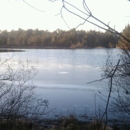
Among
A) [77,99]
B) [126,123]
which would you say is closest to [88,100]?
[77,99]

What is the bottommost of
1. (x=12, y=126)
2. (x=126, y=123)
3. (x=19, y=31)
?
(x=126, y=123)

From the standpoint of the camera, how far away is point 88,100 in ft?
27.7

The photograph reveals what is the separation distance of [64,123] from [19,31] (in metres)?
36.5

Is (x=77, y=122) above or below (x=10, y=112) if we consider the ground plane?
below

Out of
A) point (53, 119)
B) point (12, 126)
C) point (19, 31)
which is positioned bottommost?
point (53, 119)

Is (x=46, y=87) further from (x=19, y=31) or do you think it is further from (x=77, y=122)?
(x=19, y=31)

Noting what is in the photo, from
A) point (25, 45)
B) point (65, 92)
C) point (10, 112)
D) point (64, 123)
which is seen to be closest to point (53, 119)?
point (64, 123)

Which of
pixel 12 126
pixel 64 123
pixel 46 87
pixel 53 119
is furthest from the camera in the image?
pixel 46 87

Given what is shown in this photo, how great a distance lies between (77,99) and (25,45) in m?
38.2

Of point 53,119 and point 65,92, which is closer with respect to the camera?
point 53,119

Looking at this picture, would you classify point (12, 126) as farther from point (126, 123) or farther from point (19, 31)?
point (19, 31)

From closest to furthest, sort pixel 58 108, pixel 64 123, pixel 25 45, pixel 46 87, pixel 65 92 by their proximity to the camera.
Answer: pixel 64 123, pixel 58 108, pixel 65 92, pixel 46 87, pixel 25 45

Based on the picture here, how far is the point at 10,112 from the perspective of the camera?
10.0ft

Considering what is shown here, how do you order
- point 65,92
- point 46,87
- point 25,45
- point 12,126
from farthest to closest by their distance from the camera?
1. point 25,45
2. point 46,87
3. point 65,92
4. point 12,126
